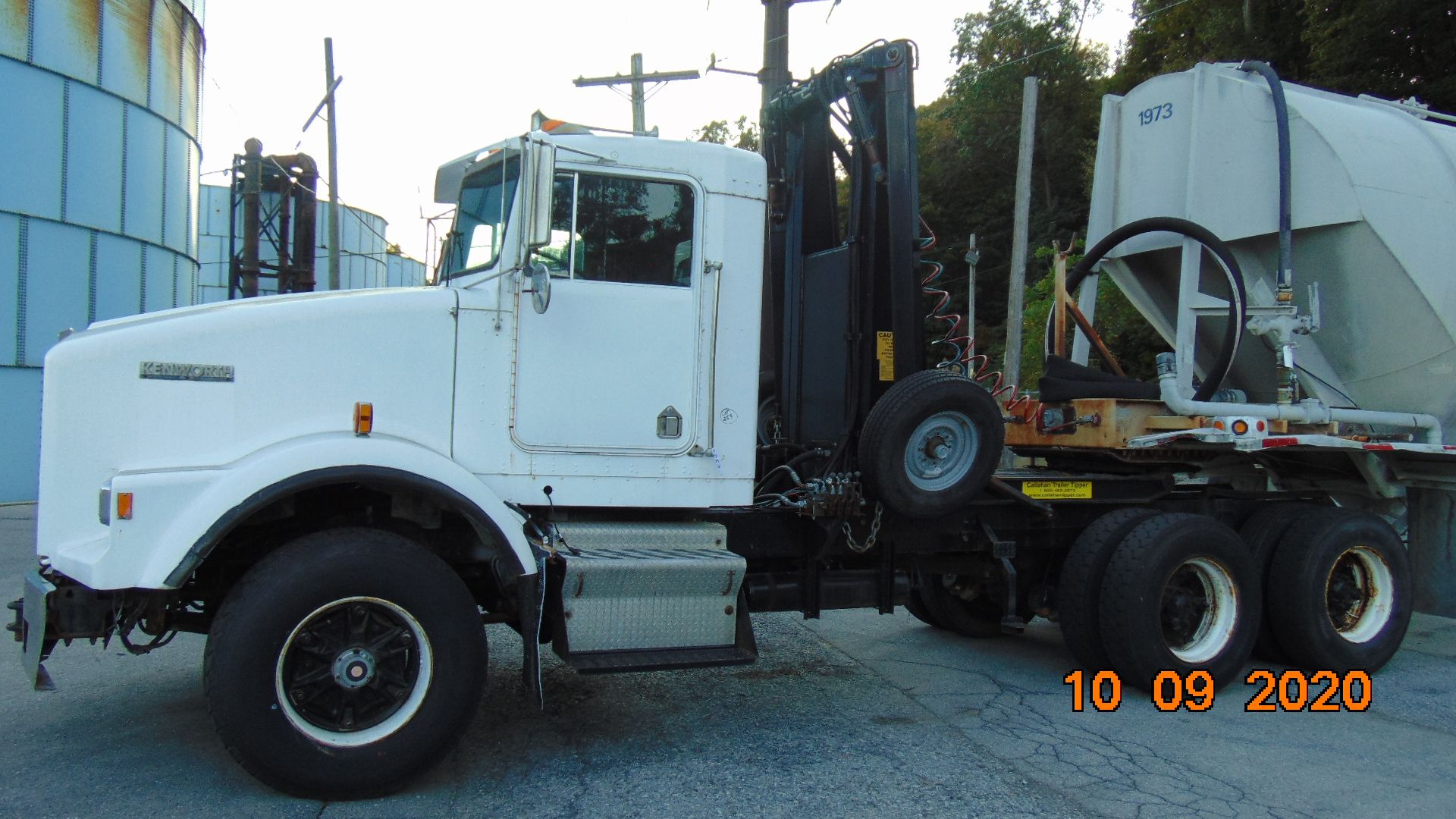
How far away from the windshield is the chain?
2319mm

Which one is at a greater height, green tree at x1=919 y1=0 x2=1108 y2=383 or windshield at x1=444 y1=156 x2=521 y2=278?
green tree at x1=919 y1=0 x2=1108 y2=383

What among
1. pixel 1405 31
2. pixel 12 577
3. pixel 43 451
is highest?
pixel 1405 31

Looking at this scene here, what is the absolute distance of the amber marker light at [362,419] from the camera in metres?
4.66

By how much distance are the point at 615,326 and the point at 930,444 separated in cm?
176

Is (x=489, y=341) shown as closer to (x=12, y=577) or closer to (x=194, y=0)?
(x=12, y=577)

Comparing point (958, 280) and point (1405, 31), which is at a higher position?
point (1405, 31)

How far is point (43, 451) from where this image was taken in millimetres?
4406

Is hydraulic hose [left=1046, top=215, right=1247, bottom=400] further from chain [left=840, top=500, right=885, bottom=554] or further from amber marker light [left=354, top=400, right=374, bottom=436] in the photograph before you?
amber marker light [left=354, top=400, right=374, bottom=436]

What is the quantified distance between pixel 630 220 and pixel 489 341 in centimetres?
88

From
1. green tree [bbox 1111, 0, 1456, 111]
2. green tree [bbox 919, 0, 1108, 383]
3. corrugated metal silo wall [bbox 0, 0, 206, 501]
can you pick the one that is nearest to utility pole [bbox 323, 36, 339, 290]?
corrugated metal silo wall [bbox 0, 0, 206, 501]

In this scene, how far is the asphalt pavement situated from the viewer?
440 cm

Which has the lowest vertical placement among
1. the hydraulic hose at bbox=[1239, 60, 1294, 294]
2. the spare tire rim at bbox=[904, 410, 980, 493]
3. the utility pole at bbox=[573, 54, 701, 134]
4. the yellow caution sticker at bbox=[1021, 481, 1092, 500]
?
the yellow caution sticker at bbox=[1021, 481, 1092, 500]

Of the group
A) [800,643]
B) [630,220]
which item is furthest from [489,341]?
[800,643]

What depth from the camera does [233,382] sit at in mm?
4500
